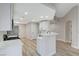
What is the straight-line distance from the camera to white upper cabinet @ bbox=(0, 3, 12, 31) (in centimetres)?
219

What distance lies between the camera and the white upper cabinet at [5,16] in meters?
2.19

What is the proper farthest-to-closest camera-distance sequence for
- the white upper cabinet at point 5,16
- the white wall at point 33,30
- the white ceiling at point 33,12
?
the white wall at point 33,30
the white ceiling at point 33,12
the white upper cabinet at point 5,16

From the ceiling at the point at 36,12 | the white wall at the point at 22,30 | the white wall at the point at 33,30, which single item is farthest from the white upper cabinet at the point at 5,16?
the white wall at the point at 33,30

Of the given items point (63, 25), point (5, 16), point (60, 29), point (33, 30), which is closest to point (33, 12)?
point (33, 30)

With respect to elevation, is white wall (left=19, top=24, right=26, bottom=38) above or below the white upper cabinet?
below

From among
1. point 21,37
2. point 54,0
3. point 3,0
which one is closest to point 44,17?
point 21,37

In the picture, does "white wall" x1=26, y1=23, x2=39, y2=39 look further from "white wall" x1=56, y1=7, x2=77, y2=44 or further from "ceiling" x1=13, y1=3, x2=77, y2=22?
"white wall" x1=56, y1=7, x2=77, y2=44

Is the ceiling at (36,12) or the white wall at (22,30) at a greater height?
the ceiling at (36,12)

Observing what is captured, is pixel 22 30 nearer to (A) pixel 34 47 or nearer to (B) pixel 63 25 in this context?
(A) pixel 34 47

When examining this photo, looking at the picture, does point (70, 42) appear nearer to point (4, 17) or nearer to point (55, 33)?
point (55, 33)

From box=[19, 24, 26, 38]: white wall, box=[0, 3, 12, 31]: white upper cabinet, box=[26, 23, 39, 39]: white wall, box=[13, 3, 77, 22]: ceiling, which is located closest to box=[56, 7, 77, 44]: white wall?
box=[13, 3, 77, 22]: ceiling

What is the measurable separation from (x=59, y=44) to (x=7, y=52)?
4.38ft

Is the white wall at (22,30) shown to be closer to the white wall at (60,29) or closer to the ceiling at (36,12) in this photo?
the ceiling at (36,12)

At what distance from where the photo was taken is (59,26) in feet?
9.50
